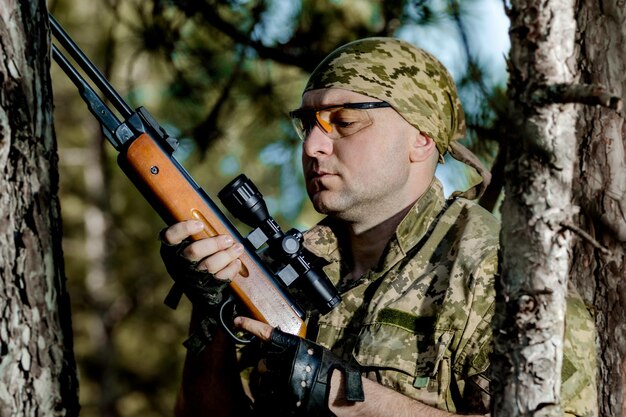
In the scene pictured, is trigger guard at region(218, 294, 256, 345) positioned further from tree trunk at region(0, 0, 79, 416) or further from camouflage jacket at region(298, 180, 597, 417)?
tree trunk at region(0, 0, 79, 416)

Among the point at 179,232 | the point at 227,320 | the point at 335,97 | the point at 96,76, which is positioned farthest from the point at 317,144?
the point at 96,76

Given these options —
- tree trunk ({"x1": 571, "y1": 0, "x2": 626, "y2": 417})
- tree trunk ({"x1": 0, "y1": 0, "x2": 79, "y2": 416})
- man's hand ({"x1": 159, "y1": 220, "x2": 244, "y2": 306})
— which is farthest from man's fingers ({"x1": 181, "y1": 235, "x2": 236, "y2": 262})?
tree trunk ({"x1": 571, "y1": 0, "x2": 626, "y2": 417})

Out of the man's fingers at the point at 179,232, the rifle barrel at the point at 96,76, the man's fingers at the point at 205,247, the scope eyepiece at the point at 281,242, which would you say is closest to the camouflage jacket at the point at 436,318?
the scope eyepiece at the point at 281,242

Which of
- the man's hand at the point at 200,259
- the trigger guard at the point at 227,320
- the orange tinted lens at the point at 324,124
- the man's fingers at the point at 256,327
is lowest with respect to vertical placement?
the man's fingers at the point at 256,327

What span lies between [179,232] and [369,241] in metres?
0.76

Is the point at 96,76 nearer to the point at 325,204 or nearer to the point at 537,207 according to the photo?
the point at 325,204

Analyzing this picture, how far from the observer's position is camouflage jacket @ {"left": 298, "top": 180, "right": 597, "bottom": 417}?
2780 millimetres

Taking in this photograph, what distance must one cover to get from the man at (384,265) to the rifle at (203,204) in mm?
96

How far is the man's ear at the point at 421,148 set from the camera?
11.4 ft

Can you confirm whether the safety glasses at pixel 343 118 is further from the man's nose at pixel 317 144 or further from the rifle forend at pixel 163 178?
the rifle forend at pixel 163 178

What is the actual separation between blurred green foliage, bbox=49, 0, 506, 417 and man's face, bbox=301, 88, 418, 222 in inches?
56.4

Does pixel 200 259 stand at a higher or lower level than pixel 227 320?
higher

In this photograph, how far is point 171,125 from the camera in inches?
272

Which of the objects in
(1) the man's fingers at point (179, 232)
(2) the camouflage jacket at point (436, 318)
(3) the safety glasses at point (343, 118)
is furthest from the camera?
(3) the safety glasses at point (343, 118)
